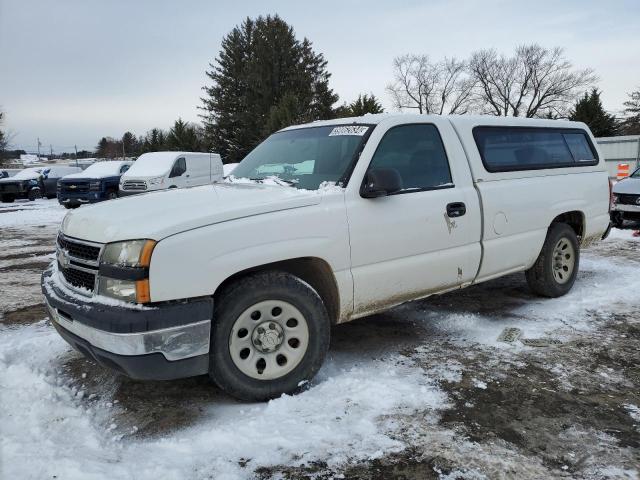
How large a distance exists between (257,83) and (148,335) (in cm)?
4436

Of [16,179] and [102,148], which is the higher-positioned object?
[102,148]

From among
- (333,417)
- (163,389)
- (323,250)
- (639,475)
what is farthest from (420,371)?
(163,389)

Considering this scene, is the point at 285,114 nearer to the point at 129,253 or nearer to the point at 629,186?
the point at 629,186

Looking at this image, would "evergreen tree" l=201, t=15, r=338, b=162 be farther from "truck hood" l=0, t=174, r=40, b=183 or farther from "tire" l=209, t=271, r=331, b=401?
"tire" l=209, t=271, r=331, b=401

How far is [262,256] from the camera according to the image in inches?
120

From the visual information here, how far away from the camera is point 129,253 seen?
2.78 meters

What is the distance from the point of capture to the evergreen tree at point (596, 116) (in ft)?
131

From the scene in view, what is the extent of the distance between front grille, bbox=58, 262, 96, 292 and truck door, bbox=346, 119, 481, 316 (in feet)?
5.36

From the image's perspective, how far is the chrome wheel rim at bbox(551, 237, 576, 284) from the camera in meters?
5.30

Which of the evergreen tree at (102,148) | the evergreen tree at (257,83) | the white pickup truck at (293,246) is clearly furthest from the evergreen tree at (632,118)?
the evergreen tree at (102,148)

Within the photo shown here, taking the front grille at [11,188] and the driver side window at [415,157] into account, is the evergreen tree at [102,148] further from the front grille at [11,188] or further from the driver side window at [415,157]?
the driver side window at [415,157]

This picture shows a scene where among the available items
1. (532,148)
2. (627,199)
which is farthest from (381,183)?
(627,199)

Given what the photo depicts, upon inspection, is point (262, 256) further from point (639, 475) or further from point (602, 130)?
point (602, 130)

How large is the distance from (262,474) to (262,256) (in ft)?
3.90
